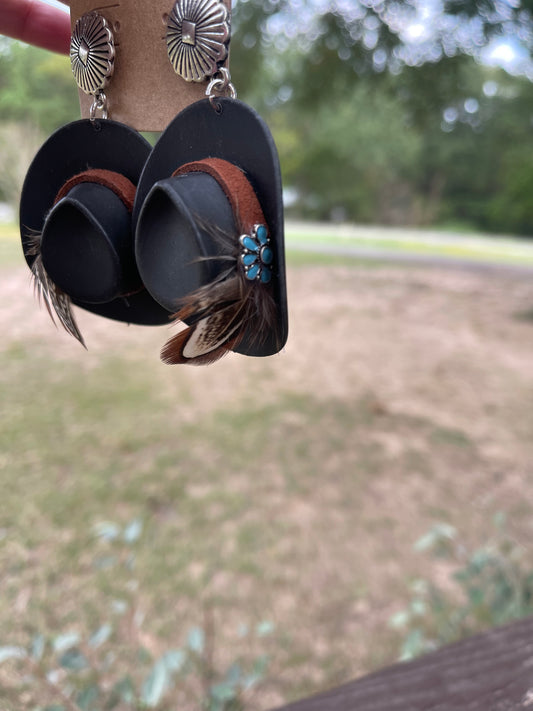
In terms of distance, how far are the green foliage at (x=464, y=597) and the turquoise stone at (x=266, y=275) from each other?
0.92 meters

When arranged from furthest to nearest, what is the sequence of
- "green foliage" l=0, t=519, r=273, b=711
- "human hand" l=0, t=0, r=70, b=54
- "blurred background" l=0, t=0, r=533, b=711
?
1. "blurred background" l=0, t=0, r=533, b=711
2. "green foliage" l=0, t=519, r=273, b=711
3. "human hand" l=0, t=0, r=70, b=54

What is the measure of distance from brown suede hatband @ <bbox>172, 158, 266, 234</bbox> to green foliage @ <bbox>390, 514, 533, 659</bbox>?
958mm

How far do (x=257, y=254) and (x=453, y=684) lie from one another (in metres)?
0.55

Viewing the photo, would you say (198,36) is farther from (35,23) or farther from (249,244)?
(35,23)

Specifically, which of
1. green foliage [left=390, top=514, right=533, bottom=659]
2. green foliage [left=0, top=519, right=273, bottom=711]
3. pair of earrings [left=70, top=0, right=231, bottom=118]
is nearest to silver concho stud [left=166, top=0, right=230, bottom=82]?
pair of earrings [left=70, top=0, right=231, bottom=118]

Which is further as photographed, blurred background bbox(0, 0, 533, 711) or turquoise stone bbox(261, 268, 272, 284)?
blurred background bbox(0, 0, 533, 711)

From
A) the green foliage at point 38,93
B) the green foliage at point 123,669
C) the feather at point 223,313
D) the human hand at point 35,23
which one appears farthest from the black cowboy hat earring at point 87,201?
the green foliage at point 38,93

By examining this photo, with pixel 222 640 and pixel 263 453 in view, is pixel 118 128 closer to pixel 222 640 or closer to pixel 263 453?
pixel 222 640

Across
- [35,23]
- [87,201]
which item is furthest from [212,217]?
[35,23]

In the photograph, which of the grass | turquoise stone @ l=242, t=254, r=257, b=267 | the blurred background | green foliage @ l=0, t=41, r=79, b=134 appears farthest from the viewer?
green foliage @ l=0, t=41, r=79, b=134

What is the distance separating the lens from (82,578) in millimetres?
2369

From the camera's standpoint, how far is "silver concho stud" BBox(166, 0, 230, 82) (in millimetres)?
491

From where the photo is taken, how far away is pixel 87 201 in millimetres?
534

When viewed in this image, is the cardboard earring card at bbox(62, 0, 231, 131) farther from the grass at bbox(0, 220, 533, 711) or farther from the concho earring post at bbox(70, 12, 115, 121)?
the grass at bbox(0, 220, 533, 711)
